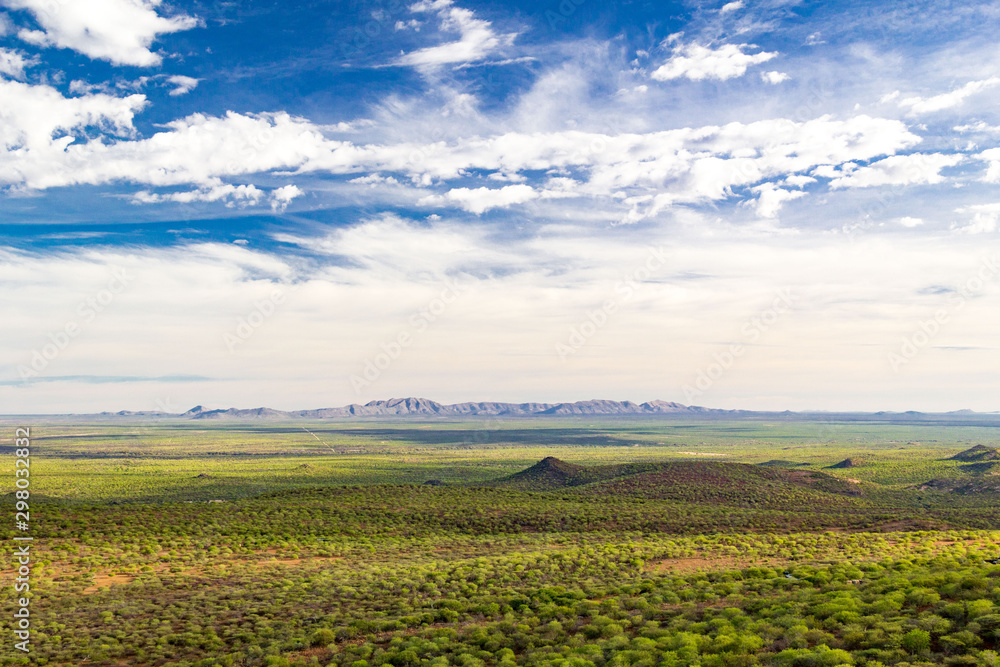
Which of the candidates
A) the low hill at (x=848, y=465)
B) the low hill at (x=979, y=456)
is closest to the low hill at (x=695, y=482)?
the low hill at (x=848, y=465)

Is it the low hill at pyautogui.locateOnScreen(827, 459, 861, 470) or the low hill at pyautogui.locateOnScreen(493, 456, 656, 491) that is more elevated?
the low hill at pyautogui.locateOnScreen(493, 456, 656, 491)

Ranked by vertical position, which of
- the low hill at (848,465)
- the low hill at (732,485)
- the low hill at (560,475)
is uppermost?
the low hill at (732,485)

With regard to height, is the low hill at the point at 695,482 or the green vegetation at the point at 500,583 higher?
the green vegetation at the point at 500,583

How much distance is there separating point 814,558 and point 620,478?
62.5 m

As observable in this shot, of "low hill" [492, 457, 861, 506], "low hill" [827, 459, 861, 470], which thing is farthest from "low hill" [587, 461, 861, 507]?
"low hill" [827, 459, 861, 470]

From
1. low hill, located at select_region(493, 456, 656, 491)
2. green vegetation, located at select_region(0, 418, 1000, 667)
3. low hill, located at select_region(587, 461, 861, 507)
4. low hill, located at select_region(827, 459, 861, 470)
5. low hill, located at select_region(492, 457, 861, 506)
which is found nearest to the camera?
green vegetation, located at select_region(0, 418, 1000, 667)

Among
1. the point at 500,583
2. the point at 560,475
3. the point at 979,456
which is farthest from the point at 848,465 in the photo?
the point at 500,583

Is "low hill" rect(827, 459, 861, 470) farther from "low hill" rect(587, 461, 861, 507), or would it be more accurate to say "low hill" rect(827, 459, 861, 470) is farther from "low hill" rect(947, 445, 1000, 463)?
"low hill" rect(587, 461, 861, 507)

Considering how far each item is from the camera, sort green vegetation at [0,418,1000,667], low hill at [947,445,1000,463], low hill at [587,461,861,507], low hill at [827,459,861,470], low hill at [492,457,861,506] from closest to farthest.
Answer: green vegetation at [0,418,1000,667], low hill at [587,461,861,507], low hill at [492,457,861,506], low hill at [947,445,1000,463], low hill at [827,459,861,470]

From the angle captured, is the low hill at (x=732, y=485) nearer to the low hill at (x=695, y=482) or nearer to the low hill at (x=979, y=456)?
the low hill at (x=695, y=482)

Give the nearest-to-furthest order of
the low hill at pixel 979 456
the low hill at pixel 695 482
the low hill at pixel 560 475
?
the low hill at pixel 695 482 < the low hill at pixel 560 475 < the low hill at pixel 979 456

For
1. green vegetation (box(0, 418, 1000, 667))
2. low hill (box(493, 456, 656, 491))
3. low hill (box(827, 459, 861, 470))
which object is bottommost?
low hill (box(827, 459, 861, 470))

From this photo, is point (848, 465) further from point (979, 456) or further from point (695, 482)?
point (695, 482)

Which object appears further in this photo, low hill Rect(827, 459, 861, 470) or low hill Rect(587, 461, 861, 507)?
low hill Rect(827, 459, 861, 470)
